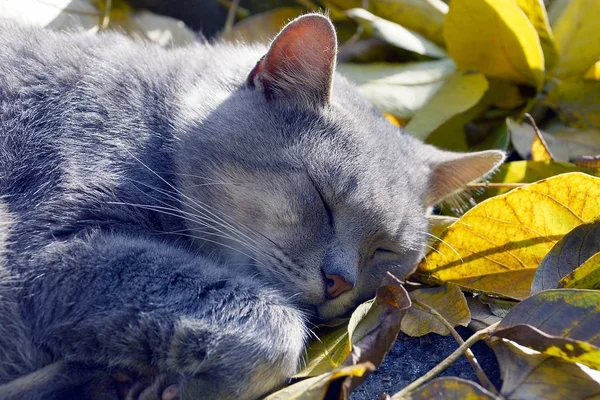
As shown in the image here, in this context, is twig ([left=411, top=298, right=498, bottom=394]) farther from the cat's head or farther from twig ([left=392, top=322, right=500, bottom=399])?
the cat's head

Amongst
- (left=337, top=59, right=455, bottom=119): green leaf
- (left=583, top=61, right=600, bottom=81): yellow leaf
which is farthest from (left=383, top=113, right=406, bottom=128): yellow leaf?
(left=583, top=61, right=600, bottom=81): yellow leaf

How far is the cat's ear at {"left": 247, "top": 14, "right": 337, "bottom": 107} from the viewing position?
186 centimetres

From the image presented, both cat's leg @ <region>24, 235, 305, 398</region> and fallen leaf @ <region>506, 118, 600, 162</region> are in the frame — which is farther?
fallen leaf @ <region>506, 118, 600, 162</region>

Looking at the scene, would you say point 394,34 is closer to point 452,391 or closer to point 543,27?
point 543,27

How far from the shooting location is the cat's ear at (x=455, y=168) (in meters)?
2.19

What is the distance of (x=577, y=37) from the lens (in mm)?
2615

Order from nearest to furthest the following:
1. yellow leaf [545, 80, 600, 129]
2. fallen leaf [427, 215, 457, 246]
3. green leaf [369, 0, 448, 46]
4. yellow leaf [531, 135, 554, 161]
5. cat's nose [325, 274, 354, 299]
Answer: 1. cat's nose [325, 274, 354, 299]
2. fallen leaf [427, 215, 457, 246]
3. yellow leaf [531, 135, 554, 161]
4. yellow leaf [545, 80, 600, 129]
5. green leaf [369, 0, 448, 46]

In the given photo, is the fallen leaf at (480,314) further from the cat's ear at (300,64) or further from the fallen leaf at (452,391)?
the cat's ear at (300,64)

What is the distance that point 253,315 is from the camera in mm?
1552

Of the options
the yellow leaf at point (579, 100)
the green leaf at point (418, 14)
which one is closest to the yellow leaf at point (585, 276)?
the yellow leaf at point (579, 100)

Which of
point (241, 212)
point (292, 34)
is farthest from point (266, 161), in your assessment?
point (292, 34)

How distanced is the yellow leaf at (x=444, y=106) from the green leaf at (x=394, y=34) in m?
0.25

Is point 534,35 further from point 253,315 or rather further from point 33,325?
point 33,325

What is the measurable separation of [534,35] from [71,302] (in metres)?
1.74
